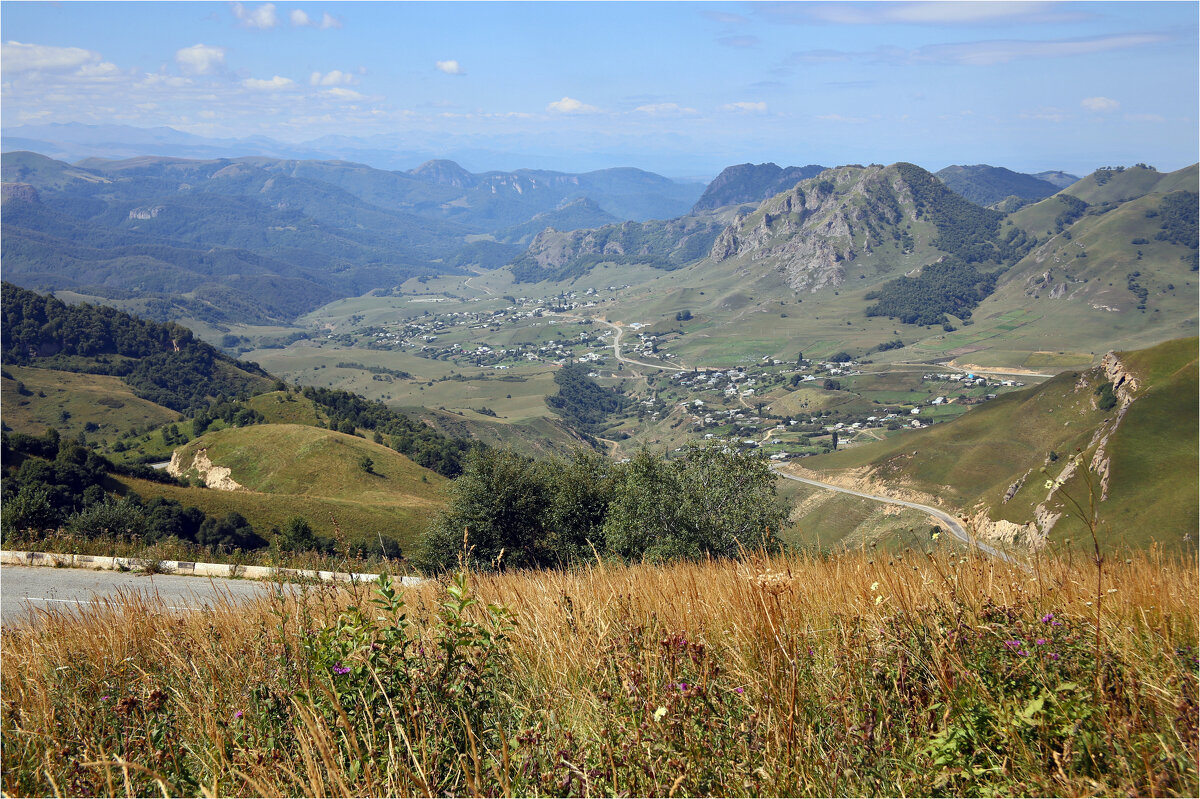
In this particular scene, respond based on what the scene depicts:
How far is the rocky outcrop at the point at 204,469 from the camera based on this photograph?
278ft

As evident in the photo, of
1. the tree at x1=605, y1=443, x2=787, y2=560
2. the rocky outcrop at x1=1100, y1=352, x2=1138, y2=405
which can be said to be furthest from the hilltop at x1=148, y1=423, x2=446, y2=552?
the rocky outcrop at x1=1100, y1=352, x2=1138, y2=405

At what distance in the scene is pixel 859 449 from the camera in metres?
131

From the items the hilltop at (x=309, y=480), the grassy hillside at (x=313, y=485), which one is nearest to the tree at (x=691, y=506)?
the grassy hillside at (x=313, y=485)

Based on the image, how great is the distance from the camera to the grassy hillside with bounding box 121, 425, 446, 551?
198 ft

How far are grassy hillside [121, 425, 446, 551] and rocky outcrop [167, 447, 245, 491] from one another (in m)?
0.62

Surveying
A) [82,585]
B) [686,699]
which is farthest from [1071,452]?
[82,585]

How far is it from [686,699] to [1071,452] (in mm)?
57037

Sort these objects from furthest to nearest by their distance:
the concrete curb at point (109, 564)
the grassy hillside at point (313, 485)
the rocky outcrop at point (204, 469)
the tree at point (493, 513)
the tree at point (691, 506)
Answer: the rocky outcrop at point (204, 469), the grassy hillside at point (313, 485), the tree at point (493, 513), the tree at point (691, 506), the concrete curb at point (109, 564)

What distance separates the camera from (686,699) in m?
3.34

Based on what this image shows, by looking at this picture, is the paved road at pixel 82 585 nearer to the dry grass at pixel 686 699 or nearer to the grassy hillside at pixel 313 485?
the dry grass at pixel 686 699

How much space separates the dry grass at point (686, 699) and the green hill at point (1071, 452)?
44.3 metres

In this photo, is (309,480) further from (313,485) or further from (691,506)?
(691,506)

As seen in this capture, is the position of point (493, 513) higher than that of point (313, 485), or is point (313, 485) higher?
point (493, 513)

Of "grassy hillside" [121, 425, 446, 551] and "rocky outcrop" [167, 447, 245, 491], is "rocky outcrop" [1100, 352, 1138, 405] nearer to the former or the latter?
"grassy hillside" [121, 425, 446, 551]
